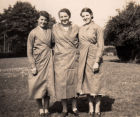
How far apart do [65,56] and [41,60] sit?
1.87ft

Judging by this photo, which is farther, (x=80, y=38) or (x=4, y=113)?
(x=4, y=113)

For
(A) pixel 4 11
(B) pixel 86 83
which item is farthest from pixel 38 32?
(A) pixel 4 11

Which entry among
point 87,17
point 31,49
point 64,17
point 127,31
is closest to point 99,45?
point 87,17

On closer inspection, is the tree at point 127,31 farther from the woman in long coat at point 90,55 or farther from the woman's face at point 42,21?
the woman's face at point 42,21

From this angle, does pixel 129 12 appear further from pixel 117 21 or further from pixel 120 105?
pixel 120 105

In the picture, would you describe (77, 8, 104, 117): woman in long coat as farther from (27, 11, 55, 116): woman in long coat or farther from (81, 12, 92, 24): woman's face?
(27, 11, 55, 116): woman in long coat

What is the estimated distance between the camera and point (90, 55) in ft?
16.9

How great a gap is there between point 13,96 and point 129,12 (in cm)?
1909

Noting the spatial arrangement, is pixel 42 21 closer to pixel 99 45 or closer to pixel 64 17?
pixel 64 17

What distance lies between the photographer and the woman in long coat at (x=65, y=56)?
5.04m

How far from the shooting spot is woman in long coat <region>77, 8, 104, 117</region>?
508 centimetres

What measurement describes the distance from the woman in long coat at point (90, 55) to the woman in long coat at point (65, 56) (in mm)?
151

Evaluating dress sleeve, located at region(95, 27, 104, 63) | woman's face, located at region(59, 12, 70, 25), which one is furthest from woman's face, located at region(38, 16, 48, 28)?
dress sleeve, located at region(95, 27, 104, 63)

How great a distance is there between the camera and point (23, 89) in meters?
8.78
